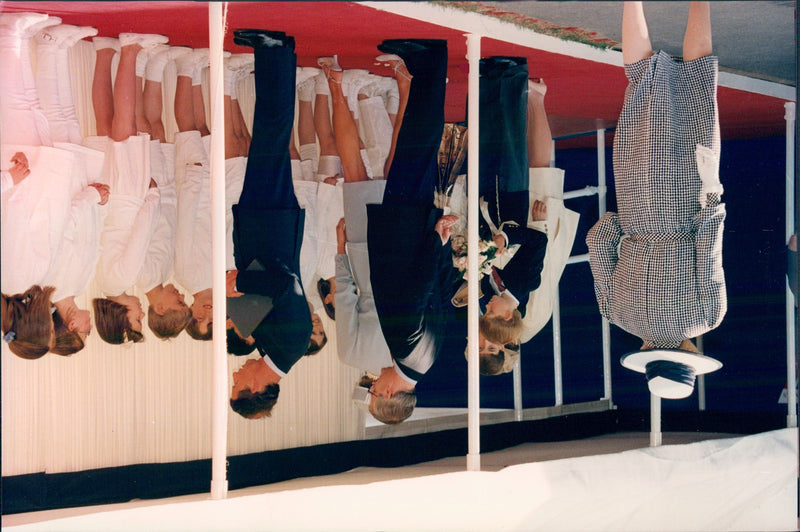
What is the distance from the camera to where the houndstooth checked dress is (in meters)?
3.73

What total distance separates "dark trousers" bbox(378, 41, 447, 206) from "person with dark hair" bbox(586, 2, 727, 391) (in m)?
1.05

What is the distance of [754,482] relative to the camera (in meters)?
5.12

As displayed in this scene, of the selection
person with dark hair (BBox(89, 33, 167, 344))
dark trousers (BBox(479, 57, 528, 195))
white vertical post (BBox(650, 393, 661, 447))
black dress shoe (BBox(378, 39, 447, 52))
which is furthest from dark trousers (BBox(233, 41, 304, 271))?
white vertical post (BBox(650, 393, 661, 447))

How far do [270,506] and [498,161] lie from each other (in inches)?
100

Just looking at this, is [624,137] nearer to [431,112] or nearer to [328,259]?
[431,112]

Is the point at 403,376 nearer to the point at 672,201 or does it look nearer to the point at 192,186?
the point at 192,186

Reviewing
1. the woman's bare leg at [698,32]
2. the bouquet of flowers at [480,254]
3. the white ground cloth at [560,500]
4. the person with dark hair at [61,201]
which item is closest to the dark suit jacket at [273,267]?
the person with dark hair at [61,201]

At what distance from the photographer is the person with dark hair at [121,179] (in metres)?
4.76

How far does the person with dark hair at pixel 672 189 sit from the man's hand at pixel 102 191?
8.73 feet

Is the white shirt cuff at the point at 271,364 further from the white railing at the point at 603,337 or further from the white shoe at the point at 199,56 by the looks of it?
the white railing at the point at 603,337

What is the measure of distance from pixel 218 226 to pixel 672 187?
6.40ft

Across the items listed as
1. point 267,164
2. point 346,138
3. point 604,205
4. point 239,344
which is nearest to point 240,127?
point 346,138

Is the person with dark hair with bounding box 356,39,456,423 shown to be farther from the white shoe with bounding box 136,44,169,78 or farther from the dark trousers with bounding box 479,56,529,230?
the white shoe with bounding box 136,44,169,78

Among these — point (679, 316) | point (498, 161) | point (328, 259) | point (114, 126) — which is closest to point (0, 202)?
point (114, 126)
